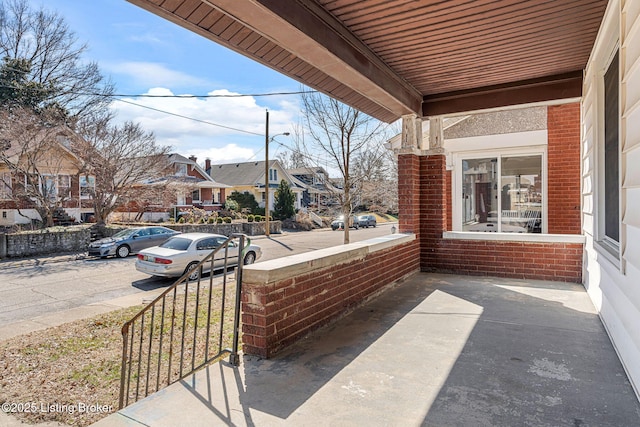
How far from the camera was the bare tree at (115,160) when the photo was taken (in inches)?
672

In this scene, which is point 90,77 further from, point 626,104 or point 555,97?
point 626,104

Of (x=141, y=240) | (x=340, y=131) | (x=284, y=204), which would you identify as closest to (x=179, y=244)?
(x=141, y=240)

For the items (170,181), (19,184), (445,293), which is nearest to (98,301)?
(445,293)

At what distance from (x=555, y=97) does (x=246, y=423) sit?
18.9 ft

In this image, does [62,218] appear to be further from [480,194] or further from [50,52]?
[480,194]

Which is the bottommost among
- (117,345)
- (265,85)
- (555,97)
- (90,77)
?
(117,345)

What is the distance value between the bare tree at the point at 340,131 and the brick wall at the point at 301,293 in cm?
659

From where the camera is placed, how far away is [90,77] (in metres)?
23.4

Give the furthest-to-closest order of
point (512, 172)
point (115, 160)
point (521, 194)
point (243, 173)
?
point (243, 173)
point (115, 160)
point (512, 172)
point (521, 194)

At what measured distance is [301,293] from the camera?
11.0ft

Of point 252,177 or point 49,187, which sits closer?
point 49,187

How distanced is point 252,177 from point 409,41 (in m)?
31.7

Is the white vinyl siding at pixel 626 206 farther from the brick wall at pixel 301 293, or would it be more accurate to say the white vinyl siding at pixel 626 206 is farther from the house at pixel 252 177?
the house at pixel 252 177

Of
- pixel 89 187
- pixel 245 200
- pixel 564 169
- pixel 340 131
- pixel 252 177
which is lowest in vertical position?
pixel 564 169
